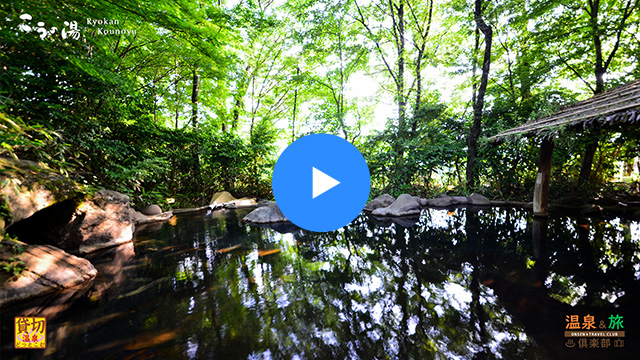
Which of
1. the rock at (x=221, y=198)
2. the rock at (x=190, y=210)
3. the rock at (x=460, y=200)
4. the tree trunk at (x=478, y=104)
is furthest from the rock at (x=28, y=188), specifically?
the tree trunk at (x=478, y=104)

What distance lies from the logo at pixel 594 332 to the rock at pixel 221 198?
12.1 m

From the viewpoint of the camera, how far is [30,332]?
7.55 ft

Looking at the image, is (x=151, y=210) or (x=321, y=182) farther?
(x=151, y=210)

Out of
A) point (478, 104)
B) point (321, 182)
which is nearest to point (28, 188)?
Answer: point (321, 182)

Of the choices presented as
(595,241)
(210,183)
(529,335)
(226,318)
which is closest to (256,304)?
(226,318)

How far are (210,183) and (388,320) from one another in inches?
475

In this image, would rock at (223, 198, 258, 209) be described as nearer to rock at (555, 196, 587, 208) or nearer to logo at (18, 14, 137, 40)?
logo at (18, 14, 137, 40)

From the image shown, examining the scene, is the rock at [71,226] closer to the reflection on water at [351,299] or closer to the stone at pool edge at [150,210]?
the reflection on water at [351,299]

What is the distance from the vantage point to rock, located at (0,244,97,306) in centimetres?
283

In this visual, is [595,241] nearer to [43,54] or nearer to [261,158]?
[43,54]

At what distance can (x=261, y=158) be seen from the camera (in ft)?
46.5

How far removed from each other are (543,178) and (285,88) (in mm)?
14671

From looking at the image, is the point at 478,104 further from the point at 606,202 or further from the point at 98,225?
the point at 98,225

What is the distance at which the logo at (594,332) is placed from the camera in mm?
2031
